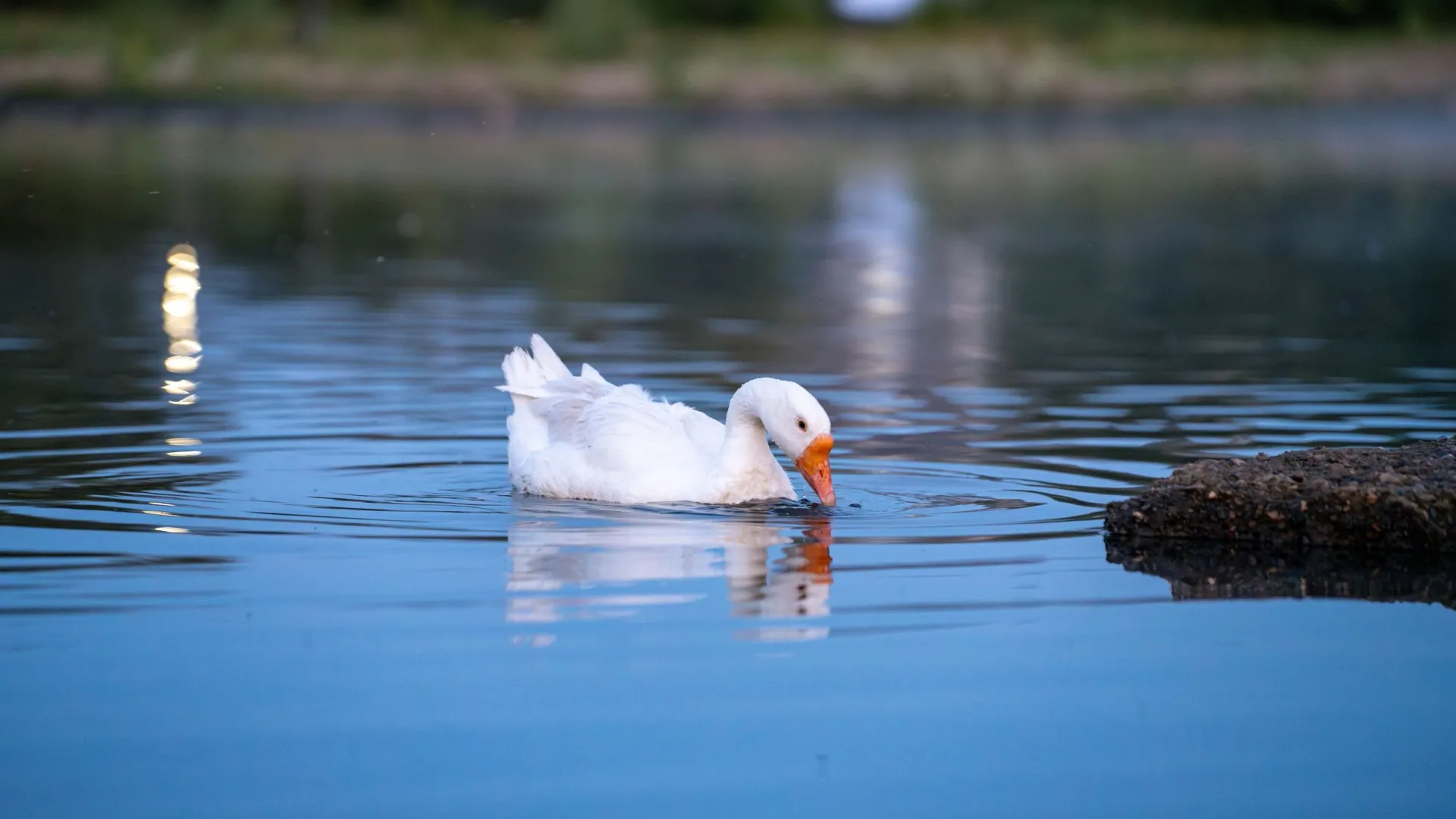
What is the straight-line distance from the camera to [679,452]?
871 centimetres

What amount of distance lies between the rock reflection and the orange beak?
4.18ft

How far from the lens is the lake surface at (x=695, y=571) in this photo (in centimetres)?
507

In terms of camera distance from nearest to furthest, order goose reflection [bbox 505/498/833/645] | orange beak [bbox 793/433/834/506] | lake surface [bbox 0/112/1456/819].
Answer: lake surface [bbox 0/112/1456/819]
goose reflection [bbox 505/498/833/645]
orange beak [bbox 793/433/834/506]

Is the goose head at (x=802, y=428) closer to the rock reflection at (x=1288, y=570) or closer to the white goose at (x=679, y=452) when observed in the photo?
the white goose at (x=679, y=452)

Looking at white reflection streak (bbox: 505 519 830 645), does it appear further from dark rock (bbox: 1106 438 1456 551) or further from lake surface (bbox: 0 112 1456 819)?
dark rock (bbox: 1106 438 1456 551)

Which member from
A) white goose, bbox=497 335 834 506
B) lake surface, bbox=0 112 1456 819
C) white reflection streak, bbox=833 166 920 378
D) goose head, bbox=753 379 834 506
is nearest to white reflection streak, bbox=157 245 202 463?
lake surface, bbox=0 112 1456 819

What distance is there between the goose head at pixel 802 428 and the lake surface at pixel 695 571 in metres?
0.18

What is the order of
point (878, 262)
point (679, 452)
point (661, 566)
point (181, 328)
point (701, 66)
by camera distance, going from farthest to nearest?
point (701, 66), point (878, 262), point (181, 328), point (679, 452), point (661, 566)

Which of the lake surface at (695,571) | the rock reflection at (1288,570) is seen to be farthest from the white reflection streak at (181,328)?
the rock reflection at (1288,570)

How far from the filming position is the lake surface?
507 cm

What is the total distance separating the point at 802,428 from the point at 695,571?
4.70 feet

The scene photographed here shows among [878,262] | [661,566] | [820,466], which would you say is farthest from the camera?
[878,262]

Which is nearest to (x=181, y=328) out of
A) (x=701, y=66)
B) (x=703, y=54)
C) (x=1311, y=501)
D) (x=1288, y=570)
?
(x=1311, y=501)

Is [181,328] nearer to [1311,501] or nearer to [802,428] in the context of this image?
[802,428]
